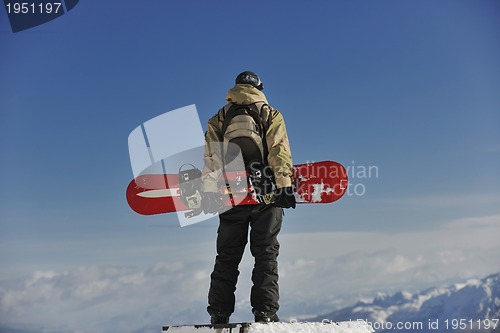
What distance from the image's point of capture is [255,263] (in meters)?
5.93

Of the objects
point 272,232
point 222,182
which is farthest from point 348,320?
point 222,182

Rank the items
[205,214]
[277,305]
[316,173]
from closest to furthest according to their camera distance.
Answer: [277,305] → [205,214] → [316,173]

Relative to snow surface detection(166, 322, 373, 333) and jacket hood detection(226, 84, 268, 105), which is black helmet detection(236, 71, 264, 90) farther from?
snow surface detection(166, 322, 373, 333)

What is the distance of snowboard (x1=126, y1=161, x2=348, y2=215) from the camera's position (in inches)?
240

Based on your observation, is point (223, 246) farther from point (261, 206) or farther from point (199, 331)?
point (199, 331)

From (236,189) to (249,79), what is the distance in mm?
1332

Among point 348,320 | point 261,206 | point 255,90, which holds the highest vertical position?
point 255,90

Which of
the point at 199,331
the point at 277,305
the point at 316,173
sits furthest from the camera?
the point at 316,173

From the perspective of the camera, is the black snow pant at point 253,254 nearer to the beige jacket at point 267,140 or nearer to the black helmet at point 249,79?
the beige jacket at point 267,140

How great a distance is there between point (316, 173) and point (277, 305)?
1.77 m

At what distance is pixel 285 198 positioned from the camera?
19.0 feet

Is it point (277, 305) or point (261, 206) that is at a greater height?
point (261, 206)

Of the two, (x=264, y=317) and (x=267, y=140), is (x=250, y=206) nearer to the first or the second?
(x=267, y=140)

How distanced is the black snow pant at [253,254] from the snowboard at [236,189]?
185 mm
